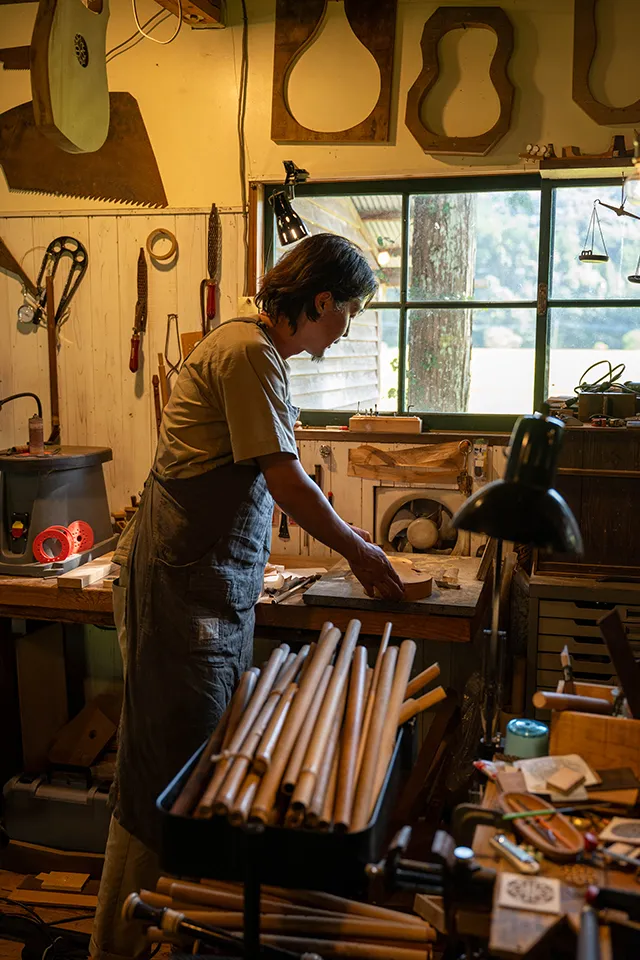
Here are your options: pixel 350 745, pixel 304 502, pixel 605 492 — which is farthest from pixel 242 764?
pixel 605 492

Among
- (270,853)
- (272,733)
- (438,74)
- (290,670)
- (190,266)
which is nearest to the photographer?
(270,853)

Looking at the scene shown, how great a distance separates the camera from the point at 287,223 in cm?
325

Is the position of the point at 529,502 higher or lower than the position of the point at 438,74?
lower

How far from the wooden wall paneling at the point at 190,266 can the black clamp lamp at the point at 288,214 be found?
393 mm

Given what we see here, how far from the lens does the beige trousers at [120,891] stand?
226 cm

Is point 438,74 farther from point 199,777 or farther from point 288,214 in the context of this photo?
point 199,777

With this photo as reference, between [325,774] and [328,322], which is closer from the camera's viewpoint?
[325,774]

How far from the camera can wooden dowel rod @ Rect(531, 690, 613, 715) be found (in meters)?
1.63

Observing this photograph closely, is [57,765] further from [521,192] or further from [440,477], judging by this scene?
[521,192]

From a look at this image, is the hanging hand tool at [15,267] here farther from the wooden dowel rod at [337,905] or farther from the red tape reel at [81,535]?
the wooden dowel rod at [337,905]

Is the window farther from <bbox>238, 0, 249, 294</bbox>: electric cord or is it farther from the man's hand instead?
the man's hand

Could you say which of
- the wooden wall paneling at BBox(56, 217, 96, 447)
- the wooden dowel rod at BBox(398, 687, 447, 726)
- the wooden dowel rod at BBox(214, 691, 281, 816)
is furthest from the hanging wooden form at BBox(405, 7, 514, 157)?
the wooden dowel rod at BBox(214, 691, 281, 816)

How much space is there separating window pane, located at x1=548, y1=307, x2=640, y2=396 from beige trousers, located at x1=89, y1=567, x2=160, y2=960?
2220mm

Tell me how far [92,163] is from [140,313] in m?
0.65
